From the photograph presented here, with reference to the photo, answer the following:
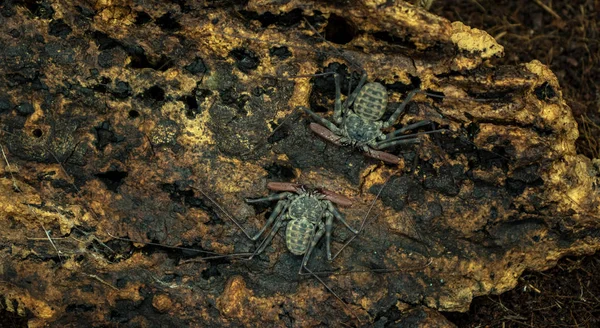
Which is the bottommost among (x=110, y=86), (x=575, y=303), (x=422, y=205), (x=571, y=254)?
(x=575, y=303)

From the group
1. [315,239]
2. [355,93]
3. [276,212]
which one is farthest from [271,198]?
[355,93]

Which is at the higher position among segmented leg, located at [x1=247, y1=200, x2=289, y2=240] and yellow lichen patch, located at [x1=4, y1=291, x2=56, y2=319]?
segmented leg, located at [x1=247, y1=200, x2=289, y2=240]

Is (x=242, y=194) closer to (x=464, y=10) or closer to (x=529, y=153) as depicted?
(x=529, y=153)

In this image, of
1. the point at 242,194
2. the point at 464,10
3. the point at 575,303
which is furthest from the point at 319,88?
the point at 575,303

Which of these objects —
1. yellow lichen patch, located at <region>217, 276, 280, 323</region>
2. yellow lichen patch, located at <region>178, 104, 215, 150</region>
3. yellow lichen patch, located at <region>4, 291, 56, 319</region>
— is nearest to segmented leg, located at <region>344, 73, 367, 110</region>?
yellow lichen patch, located at <region>178, 104, 215, 150</region>

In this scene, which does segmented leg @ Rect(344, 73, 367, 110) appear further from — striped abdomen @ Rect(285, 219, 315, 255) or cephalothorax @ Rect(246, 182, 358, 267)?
striped abdomen @ Rect(285, 219, 315, 255)

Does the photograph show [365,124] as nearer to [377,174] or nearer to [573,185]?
[377,174]
